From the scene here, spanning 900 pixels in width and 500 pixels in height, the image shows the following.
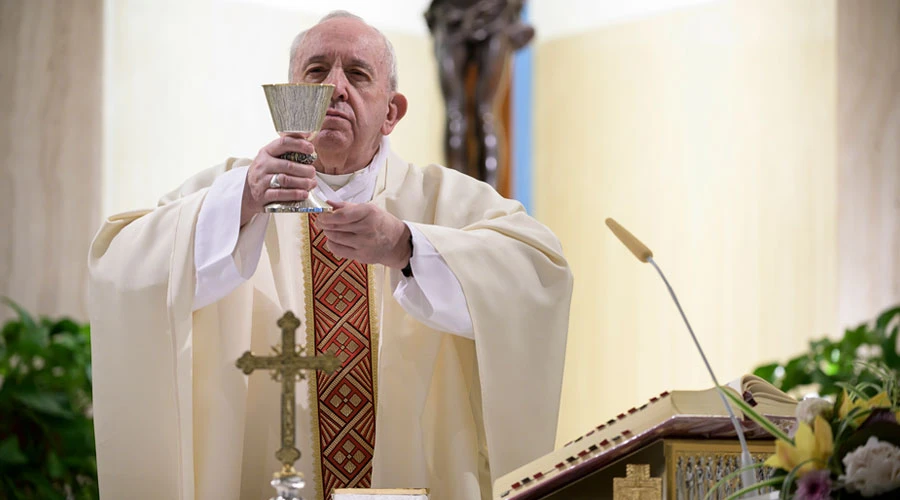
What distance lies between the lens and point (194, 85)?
22.2ft

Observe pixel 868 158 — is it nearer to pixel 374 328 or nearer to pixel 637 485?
pixel 374 328

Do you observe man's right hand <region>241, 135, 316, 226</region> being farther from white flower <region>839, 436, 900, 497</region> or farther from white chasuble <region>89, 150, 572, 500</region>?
white flower <region>839, 436, 900, 497</region>

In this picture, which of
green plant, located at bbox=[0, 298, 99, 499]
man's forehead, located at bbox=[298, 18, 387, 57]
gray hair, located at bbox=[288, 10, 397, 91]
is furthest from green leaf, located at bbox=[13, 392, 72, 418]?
man's forehead, located at bbox=[298, 18, 387, 57]

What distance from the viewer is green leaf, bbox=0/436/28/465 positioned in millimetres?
4809

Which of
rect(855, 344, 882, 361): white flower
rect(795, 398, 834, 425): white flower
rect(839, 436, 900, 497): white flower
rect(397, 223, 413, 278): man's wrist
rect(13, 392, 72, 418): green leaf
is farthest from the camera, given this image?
rect(855, 344, 882, 361): white flower

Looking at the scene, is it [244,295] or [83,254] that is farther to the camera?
[83,254]

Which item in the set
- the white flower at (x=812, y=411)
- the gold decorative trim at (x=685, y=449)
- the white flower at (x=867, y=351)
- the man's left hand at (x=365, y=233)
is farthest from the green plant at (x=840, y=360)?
the white flower at (x=812, y=411)

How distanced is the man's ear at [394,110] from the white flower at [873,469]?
72.0 inches

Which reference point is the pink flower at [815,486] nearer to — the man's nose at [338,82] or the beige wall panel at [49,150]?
the man's nose at [338,82]

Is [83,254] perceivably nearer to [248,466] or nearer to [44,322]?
[44,322]

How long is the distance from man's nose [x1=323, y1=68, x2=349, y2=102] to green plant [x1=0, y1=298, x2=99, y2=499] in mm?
2545

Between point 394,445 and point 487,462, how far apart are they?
24 cm

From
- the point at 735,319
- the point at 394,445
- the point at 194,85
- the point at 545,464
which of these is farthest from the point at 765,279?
the point at 545,464

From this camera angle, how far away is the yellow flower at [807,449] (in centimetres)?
168
